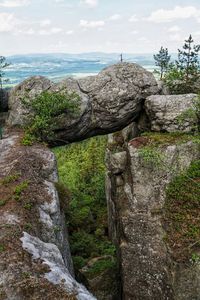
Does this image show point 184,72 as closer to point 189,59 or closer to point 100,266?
point 189,59

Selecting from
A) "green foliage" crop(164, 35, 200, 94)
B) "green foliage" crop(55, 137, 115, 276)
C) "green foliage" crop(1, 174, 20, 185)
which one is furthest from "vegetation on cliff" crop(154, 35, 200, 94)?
"green foliage" crop(1, 174, 20, 185)

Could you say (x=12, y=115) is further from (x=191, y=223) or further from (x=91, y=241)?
(x=191, y=223)

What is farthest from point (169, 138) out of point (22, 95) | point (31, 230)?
point (31, 230)

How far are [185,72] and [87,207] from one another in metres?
12.9

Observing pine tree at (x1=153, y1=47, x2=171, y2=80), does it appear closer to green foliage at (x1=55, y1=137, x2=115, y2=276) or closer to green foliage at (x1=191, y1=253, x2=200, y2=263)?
green foliage at (x1=55, y1=137, x2=115, y2=276)

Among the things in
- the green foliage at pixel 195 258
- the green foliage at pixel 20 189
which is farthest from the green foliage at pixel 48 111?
the green foliage at pixel 195 258

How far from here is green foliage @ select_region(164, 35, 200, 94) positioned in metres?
26.6

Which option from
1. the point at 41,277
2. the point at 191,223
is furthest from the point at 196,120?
the point at 41,277

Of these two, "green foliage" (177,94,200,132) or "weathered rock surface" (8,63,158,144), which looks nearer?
"green foliage" (177,94,200,132)

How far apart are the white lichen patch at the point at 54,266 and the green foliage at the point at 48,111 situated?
10578 mm

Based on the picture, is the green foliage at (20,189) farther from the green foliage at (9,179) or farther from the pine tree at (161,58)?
the pine tree at (161,58)

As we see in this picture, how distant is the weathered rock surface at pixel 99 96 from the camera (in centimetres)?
2322

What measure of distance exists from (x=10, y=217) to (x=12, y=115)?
1211 centimetres

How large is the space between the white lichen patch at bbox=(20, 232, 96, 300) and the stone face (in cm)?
1350
